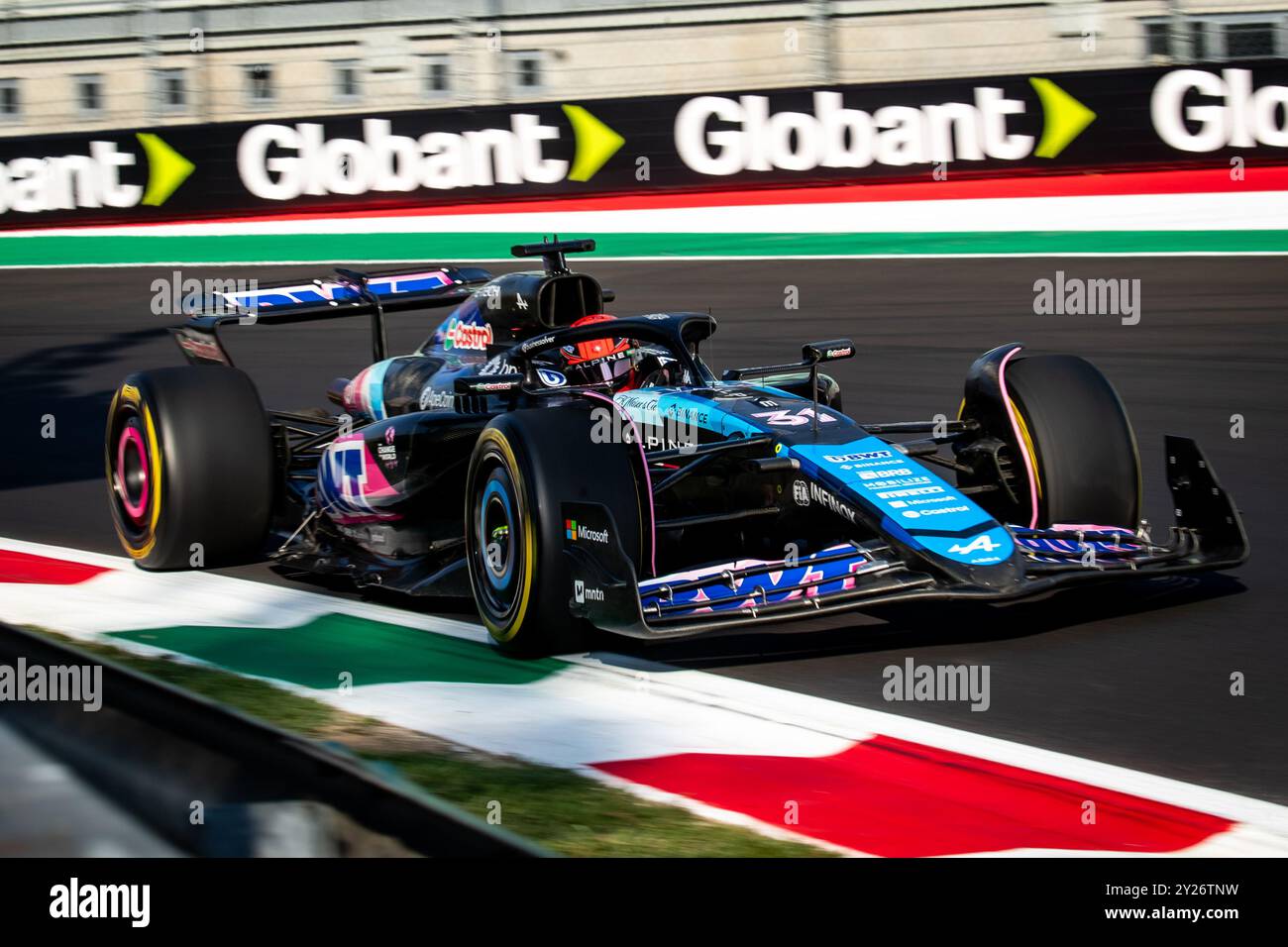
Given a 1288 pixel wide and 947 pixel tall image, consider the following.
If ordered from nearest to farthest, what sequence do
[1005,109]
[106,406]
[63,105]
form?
[106,406], [1005,109], [63,105]

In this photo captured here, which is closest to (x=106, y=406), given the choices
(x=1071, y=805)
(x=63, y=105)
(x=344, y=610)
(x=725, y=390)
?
(x=344, y=610)

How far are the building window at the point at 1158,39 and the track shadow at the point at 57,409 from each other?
11.5 m

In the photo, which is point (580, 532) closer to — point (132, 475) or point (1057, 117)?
point (132, 475)

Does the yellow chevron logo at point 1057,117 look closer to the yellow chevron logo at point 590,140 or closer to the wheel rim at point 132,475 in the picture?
the yellow chevron logo at point 590,140

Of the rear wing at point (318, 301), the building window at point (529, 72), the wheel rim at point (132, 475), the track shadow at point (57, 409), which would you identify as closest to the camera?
the wheel rim at point (132, 475)

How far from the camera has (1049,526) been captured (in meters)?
5.91

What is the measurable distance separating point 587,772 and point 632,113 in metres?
14.4

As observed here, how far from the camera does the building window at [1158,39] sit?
18.4 m

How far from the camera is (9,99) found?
26.8 m

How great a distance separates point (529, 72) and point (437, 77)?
145cm

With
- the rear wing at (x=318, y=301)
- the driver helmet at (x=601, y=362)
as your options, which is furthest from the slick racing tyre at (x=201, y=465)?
the driver helmet at (x=601, y=362)

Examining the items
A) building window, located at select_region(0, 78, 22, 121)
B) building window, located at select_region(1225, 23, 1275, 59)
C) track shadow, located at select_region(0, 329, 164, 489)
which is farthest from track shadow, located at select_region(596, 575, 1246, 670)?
building window, located at select_region(0, 78, 22, 121)
